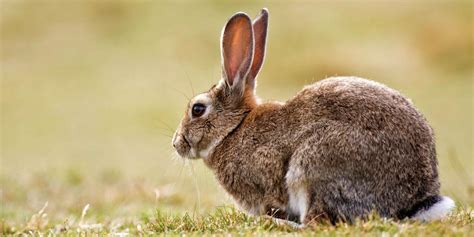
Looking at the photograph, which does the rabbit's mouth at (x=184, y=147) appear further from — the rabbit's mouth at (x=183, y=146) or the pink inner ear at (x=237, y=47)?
the pink inner ear at (x=237, y=47)

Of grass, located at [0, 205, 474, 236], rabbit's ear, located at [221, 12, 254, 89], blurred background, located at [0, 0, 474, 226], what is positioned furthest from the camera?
blurred background, located at [0, 0, 474, 226]

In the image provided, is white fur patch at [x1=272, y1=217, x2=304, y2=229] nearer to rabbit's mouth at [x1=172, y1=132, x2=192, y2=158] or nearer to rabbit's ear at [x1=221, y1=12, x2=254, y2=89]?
rabbit's mouth at [x1=172, y1=132, x2=192, y2=158]

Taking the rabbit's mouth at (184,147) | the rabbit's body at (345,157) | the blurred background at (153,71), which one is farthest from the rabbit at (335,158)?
the blurred background at (153,71)

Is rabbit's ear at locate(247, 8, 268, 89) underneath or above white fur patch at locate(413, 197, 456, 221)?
above

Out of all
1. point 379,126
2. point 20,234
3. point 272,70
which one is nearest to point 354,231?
point 379,126

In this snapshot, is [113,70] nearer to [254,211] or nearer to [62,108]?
[62,108]

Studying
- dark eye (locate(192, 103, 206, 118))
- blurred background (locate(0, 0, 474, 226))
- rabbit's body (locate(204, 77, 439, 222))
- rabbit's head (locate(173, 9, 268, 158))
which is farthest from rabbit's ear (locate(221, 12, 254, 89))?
blurred background (locate(0, 0, 474, 226))
